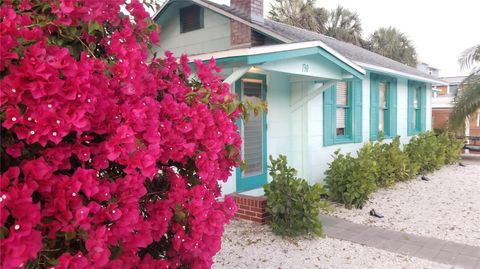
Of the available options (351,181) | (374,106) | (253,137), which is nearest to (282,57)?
(253,137)

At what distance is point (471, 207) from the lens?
24.1 feet

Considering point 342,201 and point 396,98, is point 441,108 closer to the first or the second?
point 396,98

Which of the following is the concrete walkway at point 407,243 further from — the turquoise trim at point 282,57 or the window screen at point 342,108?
the window screen at point 342,108

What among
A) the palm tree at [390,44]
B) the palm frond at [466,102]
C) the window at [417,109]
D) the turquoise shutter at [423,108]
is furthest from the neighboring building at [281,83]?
the palm tree at [390,44]

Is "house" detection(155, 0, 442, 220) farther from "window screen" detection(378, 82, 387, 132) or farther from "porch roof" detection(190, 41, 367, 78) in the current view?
"window screen" detection(378, 82, 387, 132)

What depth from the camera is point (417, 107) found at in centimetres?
1384

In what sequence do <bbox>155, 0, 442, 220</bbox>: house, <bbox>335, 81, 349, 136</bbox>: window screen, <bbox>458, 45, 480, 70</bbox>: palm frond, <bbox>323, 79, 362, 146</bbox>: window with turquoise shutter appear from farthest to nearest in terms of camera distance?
<bbox>458, 45, 480, 70</bbox>: palm frond, <bbox>335, 81, 349, 136</bbox>: window screen, <bbox>323, 79, 362, 146</bbox>: window with turquoise shutter, <bbox>155, 0, 442, 220</bbox>: house

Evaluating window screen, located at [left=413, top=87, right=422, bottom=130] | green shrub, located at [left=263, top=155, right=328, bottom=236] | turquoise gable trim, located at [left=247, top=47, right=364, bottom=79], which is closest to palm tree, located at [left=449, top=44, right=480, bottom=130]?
→ window screen, located at [left=413, top=87, right=422, bottom=130]

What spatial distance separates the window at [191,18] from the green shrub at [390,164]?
15.7 ft

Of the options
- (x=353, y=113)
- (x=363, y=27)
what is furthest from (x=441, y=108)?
(x=353, y=113)

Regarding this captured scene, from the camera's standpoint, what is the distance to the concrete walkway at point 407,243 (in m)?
4.70

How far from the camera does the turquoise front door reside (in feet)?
22.7

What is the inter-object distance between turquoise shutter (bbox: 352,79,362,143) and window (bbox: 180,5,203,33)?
3.97 meters

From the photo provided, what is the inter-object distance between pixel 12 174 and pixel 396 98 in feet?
39.2
